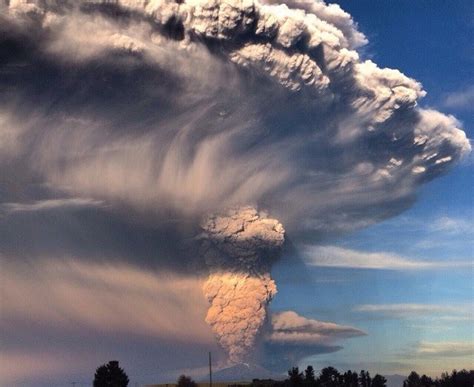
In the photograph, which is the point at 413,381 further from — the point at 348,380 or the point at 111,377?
the point at 111,377

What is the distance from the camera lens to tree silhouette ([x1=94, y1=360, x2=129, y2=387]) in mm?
92750

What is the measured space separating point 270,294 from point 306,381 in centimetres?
1242

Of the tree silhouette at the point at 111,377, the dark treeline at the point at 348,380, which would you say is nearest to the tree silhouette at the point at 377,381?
the dark treeline at the point at 348,380

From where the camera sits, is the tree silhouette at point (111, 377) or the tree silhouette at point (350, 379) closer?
the tree silhouette at point (111, 377)

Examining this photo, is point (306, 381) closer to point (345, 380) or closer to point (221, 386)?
point (345, 380)

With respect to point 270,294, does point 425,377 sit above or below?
below

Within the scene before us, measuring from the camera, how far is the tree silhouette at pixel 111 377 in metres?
92.8

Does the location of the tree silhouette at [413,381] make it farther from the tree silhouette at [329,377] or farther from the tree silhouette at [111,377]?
the tree silhouette at [111,377]

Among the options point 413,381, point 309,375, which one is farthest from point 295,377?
point 413,381

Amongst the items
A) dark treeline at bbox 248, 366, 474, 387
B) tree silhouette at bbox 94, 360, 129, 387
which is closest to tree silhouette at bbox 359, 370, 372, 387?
dark treeline at bbox 248, 366, 474, 387

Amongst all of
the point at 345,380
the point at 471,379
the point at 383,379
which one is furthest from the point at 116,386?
the point at 471,379

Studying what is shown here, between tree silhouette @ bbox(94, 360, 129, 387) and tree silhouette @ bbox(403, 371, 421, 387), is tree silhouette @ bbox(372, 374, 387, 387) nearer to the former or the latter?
tree silhouette @ bbox(403, 371, 421, 387)

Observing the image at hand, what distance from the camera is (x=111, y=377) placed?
93062mm

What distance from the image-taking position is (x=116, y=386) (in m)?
92.1
